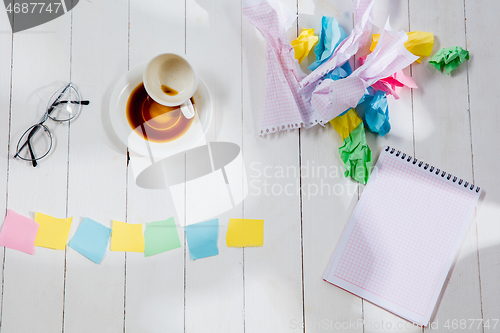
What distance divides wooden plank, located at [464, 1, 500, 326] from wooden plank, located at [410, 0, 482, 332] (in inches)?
0.6

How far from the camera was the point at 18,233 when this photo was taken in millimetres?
760

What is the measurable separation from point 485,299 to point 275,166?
1.74 feet

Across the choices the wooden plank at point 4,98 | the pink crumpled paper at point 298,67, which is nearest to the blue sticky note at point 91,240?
the wooden plank at point 4,98


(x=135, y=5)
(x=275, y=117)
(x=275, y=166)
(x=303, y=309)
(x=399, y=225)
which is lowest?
(x=303, y=309)

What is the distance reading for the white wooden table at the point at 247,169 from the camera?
2.49 feet

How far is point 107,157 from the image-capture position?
30.6 inches

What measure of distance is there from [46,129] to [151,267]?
0.36 metres

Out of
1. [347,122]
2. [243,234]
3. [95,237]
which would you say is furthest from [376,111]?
[95,237]

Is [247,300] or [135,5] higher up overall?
[135,5]

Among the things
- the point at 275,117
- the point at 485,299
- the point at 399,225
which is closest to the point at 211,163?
the point at 275,117

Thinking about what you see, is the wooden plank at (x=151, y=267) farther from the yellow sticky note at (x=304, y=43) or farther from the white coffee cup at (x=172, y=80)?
the yellow sticky note at (x=304, y=43)

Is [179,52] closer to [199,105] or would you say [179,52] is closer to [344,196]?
[199,105]

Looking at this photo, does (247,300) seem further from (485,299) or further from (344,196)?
(485,299)

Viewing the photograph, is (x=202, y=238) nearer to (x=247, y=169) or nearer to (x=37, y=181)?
(x=247, y=169)
